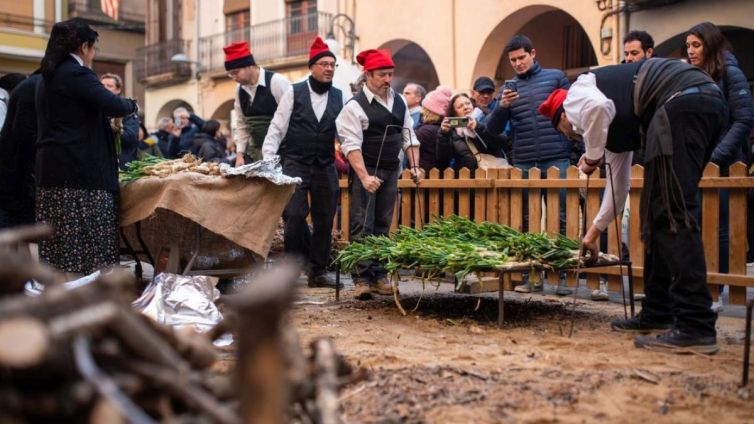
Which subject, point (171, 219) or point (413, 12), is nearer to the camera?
point (171, 219)

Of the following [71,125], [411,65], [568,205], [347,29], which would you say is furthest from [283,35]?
[71,125]

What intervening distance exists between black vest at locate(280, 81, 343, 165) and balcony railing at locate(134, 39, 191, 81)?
2098cm

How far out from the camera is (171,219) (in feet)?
20.9

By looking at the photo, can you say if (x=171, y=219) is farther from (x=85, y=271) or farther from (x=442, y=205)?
(x=442, y=205)

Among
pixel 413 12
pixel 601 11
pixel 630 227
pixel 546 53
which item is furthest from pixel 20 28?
pixel 630 227

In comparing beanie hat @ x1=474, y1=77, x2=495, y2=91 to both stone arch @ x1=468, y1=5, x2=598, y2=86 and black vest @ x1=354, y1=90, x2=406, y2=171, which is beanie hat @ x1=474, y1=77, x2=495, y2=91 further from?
stone arch @ x1=468, y1=5, x2=598, y2=86

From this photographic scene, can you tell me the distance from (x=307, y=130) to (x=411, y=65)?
48.1 feet

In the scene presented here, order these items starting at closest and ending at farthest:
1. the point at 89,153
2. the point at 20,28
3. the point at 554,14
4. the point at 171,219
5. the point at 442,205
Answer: the point at 89,153 < the point at 171,219 < the point at 442,205 < the point at 554,14 < the point at 20,28

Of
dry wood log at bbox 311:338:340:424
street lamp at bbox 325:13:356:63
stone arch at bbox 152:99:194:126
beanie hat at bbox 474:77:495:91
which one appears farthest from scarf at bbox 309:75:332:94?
stone arch at bbox 152:99:194:126

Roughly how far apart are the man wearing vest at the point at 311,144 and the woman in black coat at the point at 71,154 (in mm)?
1868

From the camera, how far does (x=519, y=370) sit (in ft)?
13.4

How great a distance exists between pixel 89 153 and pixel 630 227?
4.42 metres

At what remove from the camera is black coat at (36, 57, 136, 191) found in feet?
18.5

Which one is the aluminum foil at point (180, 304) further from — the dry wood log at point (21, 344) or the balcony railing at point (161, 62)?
the balcony railing at point (161, 62)
